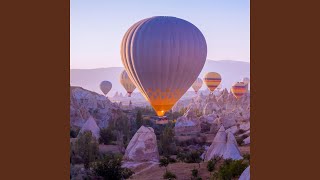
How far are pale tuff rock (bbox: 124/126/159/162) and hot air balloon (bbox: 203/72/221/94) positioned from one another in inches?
1418

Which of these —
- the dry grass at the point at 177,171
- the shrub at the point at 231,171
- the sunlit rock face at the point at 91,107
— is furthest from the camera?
the sunlit rock face at the point at 91,107

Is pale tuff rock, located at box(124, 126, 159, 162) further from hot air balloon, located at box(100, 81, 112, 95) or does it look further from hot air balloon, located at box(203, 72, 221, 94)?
hot air balloon, located at box(100, 81, 112, 95)

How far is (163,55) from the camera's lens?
2205cm

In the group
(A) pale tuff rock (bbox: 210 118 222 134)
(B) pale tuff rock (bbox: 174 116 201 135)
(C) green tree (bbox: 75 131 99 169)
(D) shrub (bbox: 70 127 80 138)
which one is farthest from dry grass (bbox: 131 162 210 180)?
(A) pale tuff rock (bbox: 210 118 222 134)

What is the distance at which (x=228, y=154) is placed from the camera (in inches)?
1241

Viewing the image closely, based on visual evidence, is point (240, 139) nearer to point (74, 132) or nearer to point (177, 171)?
point (177, 171)

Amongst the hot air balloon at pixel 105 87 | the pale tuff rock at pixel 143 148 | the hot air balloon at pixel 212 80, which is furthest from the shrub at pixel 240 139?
the hot air balloon at pixel 105 87

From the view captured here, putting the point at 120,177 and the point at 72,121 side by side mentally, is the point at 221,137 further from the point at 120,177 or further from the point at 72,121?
the point at 72,121

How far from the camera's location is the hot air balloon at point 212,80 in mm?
68494

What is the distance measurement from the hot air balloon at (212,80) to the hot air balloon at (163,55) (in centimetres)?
4555

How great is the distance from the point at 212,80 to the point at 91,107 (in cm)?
2280

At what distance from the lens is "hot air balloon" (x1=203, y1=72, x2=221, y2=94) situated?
68.5 meters

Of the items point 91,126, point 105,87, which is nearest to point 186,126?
point 91,126

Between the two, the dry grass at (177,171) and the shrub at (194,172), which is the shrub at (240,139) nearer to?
the dry grass at (177,171)
